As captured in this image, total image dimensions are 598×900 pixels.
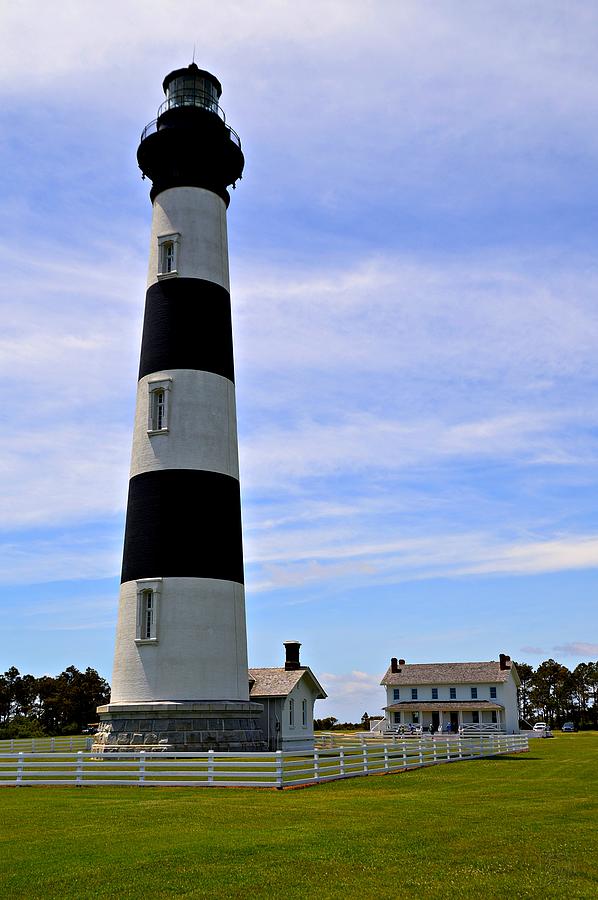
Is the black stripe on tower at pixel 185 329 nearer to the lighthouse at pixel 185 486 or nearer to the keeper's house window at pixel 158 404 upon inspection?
the lighthouse at pixel 185 486

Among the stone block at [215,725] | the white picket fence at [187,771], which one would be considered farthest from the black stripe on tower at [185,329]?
the white picket fence at [187,771]

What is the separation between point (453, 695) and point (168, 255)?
4833 centimetres

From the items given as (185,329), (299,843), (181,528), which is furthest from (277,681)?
(299,843)

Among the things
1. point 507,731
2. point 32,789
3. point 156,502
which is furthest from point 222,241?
point 507,731

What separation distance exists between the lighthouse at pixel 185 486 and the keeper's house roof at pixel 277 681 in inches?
237

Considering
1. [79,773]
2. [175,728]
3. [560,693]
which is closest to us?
[79,773]

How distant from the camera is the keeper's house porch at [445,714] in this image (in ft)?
209

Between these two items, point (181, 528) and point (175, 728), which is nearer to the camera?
point (175, 728)

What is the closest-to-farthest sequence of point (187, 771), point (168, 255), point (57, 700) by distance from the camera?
point (187, 771)
point (168, 255)
point (57, 700)

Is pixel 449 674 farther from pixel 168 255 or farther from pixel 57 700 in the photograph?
pixel 168 255

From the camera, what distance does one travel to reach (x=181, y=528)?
25.8 metres

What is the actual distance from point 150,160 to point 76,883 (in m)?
26.2

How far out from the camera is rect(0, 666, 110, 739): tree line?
6119cm

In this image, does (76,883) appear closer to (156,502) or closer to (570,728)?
(156,502)
